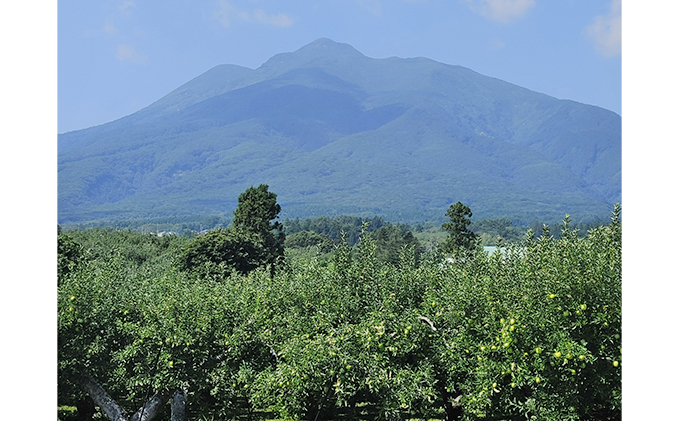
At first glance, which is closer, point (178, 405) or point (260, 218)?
point (178, 405)

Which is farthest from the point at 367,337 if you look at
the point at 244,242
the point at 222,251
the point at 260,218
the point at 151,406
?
the point at 260,218

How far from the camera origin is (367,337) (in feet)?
29.1

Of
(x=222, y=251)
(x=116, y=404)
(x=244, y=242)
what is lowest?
(x=116, y=404)

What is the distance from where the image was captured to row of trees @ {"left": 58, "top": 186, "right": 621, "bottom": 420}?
8.16 metres

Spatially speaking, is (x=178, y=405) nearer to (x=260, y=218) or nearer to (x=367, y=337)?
(x=367, y=337)

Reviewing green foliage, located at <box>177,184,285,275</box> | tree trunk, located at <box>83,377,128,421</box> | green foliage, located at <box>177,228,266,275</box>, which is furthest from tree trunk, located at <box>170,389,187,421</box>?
green foliage, located at <box>177,228,266,275</box>

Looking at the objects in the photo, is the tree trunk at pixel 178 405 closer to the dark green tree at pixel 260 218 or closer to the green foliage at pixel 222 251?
the green foliage at pixel 222 251

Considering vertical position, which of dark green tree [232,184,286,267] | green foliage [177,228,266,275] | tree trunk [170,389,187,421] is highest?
dark green tree [232,184,286,267]

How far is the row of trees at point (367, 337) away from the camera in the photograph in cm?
816

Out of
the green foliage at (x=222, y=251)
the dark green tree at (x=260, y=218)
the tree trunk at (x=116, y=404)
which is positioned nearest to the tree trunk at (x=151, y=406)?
the tree trunk at (x=116, y=404)

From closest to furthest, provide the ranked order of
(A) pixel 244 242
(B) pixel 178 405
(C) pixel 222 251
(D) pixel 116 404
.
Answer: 1. (D) pixel 116 404
2. (B) pixel 178 405
3. (C) pixel 222 251
4. (A) pixel 244 242

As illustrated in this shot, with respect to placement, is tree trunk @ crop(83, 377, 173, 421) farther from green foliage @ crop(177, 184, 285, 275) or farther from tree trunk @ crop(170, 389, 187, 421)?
green foliage @ crop(177, 184, 285, 275)
